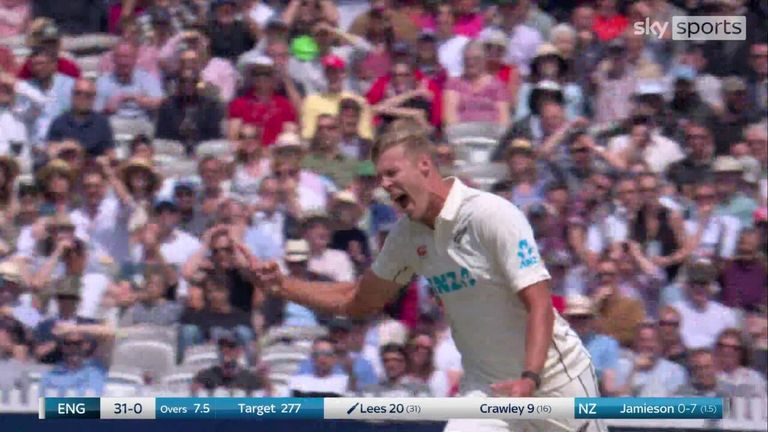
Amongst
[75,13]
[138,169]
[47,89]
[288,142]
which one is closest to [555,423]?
[288,142]

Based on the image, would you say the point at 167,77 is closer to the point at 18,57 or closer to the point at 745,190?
the point at 18,57

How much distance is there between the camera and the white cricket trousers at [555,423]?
18.9 feet

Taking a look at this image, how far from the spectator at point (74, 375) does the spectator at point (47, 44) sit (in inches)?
94.4

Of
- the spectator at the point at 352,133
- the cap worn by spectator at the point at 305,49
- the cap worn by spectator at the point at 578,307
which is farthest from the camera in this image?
the cap worn by spectator at the point at 305,49

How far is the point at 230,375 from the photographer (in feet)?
29.3

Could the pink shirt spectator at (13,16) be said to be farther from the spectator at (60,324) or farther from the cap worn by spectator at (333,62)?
the spectator at (60,324)

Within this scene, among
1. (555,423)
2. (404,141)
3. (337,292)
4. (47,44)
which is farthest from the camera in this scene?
(47,44)

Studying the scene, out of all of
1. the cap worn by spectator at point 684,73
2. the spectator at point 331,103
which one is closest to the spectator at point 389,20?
the spectator at point 331,103

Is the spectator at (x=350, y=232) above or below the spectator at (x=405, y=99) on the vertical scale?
below

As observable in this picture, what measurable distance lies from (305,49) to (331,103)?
589mm

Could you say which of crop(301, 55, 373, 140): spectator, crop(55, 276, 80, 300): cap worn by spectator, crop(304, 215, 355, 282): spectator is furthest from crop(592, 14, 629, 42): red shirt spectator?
→ crop(55, 276, 80, 300): cap worn by spectator

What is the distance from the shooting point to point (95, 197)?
9953mm

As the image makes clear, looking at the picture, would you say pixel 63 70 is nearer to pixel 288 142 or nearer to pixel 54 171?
pixel 54 171

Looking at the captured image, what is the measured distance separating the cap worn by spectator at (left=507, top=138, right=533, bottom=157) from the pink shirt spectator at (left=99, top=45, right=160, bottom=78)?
2466mm
